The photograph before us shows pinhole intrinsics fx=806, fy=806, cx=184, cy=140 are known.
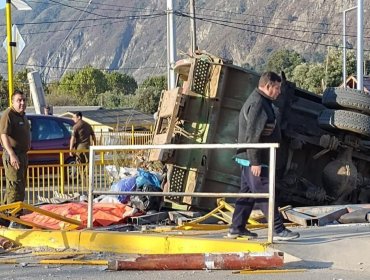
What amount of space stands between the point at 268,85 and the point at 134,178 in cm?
477

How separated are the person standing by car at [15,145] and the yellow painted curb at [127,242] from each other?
1.64 meters

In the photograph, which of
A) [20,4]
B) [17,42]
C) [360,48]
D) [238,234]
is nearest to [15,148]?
[238,234]

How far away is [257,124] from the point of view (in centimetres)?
818

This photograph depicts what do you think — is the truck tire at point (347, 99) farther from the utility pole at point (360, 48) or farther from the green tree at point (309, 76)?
the green tree at point (309, 76)

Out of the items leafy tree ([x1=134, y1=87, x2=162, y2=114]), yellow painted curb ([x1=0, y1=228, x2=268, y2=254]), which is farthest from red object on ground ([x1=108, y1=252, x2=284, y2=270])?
leafy tree ([x1=134, y1=87, x2=162, y2=114])

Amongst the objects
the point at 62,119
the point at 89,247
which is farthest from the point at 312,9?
the point at 89,247

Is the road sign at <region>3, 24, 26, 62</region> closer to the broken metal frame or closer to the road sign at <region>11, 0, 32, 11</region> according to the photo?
the road sign at <region>11, 0, 32, 11</region>

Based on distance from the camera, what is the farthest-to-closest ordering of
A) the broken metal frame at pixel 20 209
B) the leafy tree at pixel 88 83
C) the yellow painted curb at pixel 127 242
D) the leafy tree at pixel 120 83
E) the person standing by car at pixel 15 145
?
1. the leafy tree at pixel 120 83
2. the leafy tree at pixel 88 83
3. the person standing by car at pixel 15 145
4. the broken metal frame at pixel 20 209
5. the yellow painted curb at pixel 127 242

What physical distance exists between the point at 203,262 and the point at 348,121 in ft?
15.0

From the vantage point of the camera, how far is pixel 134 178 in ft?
41.2

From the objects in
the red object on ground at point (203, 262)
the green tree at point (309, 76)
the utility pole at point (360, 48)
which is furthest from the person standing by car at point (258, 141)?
the green tree at point (309, 76)

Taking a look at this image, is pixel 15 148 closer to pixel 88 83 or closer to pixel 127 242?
pixel 127 242

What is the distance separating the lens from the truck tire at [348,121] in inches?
436

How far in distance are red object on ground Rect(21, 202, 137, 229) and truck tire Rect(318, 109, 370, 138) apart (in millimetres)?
3031
